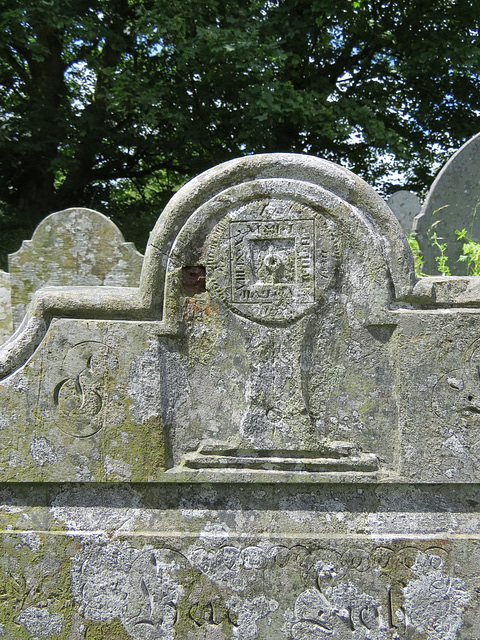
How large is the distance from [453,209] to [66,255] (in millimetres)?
3858

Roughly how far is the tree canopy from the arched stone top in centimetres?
718

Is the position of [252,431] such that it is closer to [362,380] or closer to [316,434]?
[316,434]

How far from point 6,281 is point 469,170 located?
4.74 meters

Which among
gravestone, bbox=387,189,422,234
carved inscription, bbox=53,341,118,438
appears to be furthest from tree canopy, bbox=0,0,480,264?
carved inscription, bbox=53,341,118,438

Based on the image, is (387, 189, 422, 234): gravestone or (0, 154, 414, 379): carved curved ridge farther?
(387, 189, 422, 234): gravestone

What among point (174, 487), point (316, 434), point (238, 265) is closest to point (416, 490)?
point (316, 434)

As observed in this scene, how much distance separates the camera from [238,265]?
8.13ft

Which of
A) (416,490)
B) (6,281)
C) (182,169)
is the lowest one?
(416,490)

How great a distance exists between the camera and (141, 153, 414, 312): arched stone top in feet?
7.98

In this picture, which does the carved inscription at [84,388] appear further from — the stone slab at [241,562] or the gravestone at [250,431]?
the stone slab at [241,562]

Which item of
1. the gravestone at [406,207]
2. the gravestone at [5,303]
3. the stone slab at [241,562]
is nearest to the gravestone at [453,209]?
the gravestone at [406,207]

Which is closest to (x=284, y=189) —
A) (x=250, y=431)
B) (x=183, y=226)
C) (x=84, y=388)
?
(x=183, y=226)

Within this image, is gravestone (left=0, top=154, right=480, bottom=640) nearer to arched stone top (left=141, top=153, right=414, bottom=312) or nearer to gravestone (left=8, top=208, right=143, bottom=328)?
arched stone top (left=141, top=153, right=414, bottom=312)

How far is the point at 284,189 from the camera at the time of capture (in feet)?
7.99
